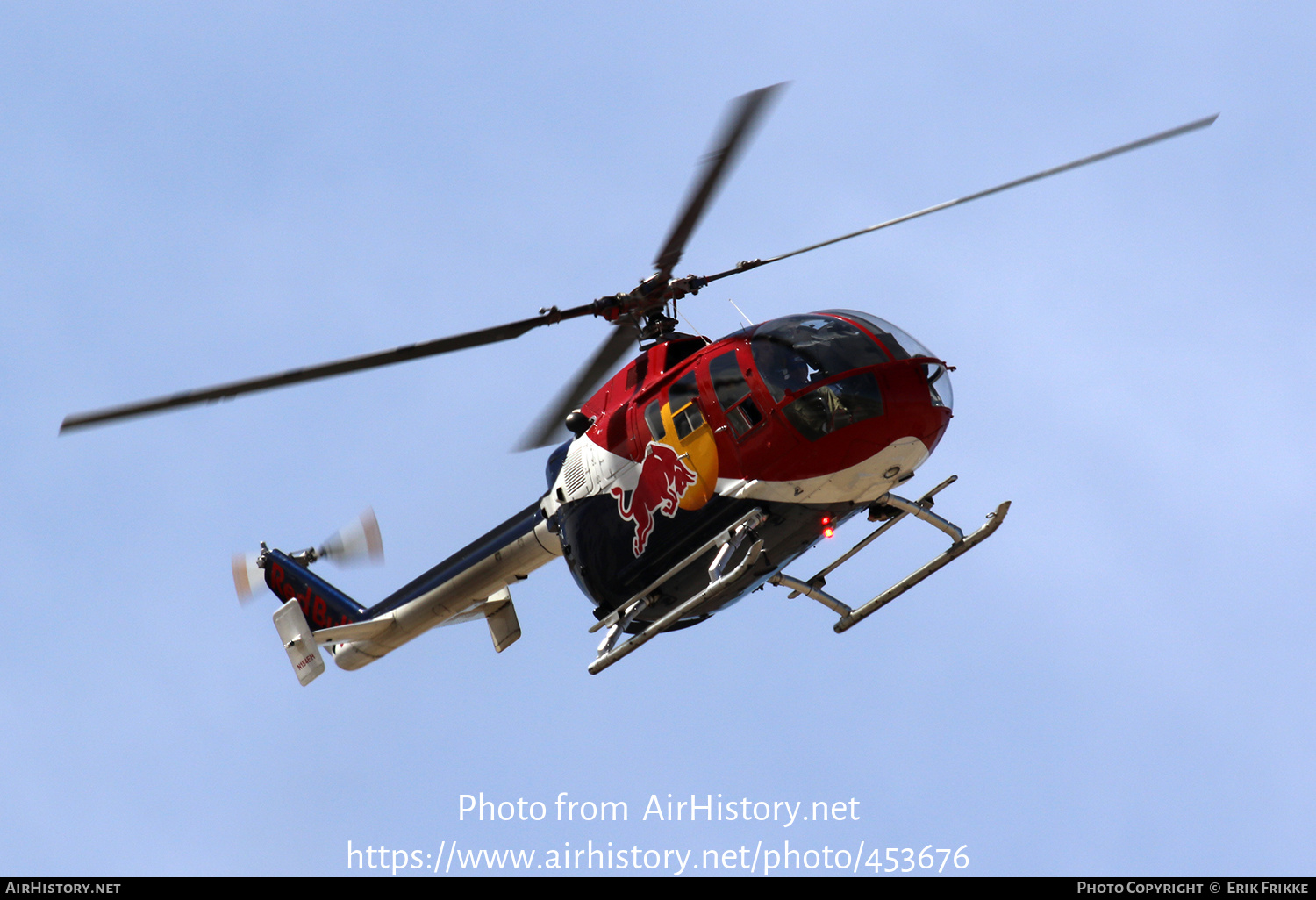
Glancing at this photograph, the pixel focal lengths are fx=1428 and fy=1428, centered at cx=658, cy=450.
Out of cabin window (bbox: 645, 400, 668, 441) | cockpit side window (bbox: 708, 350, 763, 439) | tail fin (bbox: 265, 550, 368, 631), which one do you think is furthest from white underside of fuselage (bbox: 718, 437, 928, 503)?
tail fin (bbox: 265, 550, 368, 631)

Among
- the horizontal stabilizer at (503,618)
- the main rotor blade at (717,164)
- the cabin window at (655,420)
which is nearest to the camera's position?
the main rotor blade at (717,164)

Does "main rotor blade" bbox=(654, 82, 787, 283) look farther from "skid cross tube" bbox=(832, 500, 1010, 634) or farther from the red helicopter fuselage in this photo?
"skid cross tube" bbox=(832, 500, 1010, 634)

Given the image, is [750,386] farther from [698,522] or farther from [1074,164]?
[1074,164]

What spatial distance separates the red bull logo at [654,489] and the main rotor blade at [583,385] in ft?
6.94

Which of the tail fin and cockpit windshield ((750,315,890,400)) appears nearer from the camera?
cockpit windshield ((750,315,890,400))

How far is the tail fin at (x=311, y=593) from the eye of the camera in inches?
892

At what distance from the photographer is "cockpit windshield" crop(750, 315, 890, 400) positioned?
1609 centimetres

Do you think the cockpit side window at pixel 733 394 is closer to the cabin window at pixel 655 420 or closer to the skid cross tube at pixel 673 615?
the cabin window at pixel 655 420

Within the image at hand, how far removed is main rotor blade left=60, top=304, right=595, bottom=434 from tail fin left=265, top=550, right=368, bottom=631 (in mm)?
7048

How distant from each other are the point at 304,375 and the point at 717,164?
5.16 metres

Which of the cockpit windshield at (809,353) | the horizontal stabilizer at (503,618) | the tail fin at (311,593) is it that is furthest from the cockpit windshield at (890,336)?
the tail fin at (311,593)

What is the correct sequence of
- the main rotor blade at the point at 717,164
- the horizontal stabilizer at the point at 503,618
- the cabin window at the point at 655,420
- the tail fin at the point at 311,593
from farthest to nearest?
the tail fin at the point at 311,593
the horizontal stabilizer at the point at 503,618
the cabin window at the point at 655,420
the main rotor blade at the point at 717,164

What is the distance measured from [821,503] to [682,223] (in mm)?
3672
